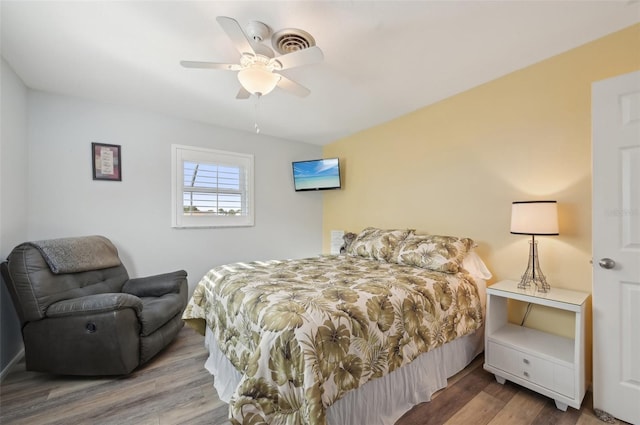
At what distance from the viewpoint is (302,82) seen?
2.41 meters

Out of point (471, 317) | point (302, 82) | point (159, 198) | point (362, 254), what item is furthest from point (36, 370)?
point (471, 317)

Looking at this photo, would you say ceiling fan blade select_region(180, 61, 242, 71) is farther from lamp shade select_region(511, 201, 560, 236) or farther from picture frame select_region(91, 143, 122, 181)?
lamp shade select_region(511, 201, 560, 236)

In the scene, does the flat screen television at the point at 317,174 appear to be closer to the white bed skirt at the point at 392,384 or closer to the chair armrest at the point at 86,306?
the white bed skirt at the point at 392,384

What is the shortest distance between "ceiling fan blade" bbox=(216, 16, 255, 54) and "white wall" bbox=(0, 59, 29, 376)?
1977 mm

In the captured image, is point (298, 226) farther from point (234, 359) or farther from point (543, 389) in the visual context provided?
point (543, 389)

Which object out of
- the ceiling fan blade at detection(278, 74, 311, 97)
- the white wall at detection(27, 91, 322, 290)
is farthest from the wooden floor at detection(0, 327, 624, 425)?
the ceiling fan blade at detection(278, 74, 311, 97)

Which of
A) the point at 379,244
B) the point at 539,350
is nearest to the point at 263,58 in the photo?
the point at 379,244

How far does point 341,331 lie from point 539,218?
1662mm

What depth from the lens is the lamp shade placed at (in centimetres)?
183

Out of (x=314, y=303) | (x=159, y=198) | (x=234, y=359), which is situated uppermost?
(x=159, y=198)

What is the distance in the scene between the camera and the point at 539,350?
5.83 ft

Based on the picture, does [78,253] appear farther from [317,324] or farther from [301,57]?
[301,57]

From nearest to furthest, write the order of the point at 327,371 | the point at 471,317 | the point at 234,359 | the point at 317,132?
the point at 327,371
the point at 234,359
the point at 471,317
the point at 317,132

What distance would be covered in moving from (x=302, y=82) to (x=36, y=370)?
3.09 m
